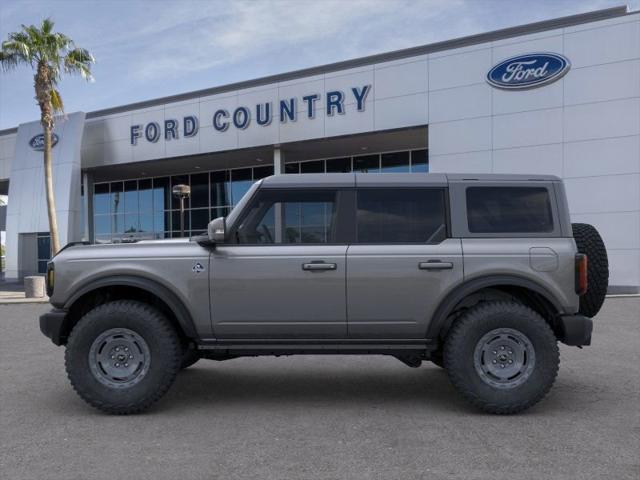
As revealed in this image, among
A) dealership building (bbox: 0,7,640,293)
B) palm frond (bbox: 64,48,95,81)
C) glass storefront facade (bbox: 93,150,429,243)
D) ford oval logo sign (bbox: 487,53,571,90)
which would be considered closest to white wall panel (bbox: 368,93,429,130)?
dealership building (bbox: 0,7,640,293)

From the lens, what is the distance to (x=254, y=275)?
4.68 meters

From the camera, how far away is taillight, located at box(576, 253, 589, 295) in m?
4.62

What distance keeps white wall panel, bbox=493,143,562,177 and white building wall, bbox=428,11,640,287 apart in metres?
0.03

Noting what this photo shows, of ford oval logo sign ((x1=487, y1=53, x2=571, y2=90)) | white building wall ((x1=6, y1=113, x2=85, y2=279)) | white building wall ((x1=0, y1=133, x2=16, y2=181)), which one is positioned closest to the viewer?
ford oval logo sign ((x1=487, y1=53, x2=571, y2=90))

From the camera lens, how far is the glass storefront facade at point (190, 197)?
23453 mm

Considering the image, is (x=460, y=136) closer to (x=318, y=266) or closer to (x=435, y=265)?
(x=435, y=265)

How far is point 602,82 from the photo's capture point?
54.2 ft

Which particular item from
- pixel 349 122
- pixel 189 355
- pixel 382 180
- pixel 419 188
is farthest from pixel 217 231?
pixel 349 122

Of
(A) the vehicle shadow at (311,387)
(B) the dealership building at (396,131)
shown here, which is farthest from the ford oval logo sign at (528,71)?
(A) the vehicle shadow at (311,387)

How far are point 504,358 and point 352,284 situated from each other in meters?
1.42

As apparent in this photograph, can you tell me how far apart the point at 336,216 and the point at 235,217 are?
0.88m

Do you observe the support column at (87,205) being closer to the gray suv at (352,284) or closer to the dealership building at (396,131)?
the dealership building at (396,131)

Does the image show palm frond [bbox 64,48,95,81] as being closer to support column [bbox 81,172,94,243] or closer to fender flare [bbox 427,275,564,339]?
support column [bbox 81,172,94,243]

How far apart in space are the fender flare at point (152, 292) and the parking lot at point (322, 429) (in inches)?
30.7
